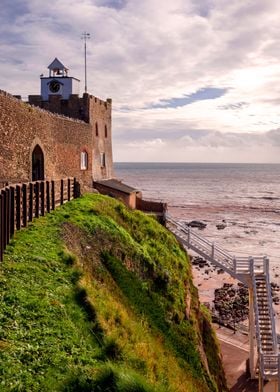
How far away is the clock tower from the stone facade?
0.68m

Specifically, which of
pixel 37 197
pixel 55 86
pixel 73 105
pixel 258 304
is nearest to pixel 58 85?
pixel 55 86

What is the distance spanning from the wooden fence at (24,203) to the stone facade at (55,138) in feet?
7.23

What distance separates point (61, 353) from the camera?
7984 millimetres

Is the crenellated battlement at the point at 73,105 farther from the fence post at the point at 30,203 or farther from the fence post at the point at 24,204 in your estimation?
the fence post at the point at 24,204

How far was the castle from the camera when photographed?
2047 centimetres

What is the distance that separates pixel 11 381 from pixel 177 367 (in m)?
7.62

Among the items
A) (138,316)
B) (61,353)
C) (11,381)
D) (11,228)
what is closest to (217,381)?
(138,316)

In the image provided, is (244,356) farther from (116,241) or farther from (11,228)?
(11,228)

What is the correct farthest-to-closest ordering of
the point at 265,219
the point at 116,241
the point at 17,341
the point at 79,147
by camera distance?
1. the point at 265,219
2. the point at 79,147
3. the point at 116,241
4. the point at 17,341

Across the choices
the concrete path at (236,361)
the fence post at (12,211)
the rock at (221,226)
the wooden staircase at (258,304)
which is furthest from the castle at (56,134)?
the rock at (221,226)

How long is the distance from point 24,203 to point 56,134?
13728mm

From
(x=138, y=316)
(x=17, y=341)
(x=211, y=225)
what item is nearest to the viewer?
(x=17, y=341)

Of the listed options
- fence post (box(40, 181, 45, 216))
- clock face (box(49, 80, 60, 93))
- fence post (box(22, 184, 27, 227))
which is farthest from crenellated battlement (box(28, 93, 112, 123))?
fence post (box(22, 184, 27, 227))

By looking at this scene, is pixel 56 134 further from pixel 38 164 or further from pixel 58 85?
pixel 58 85
